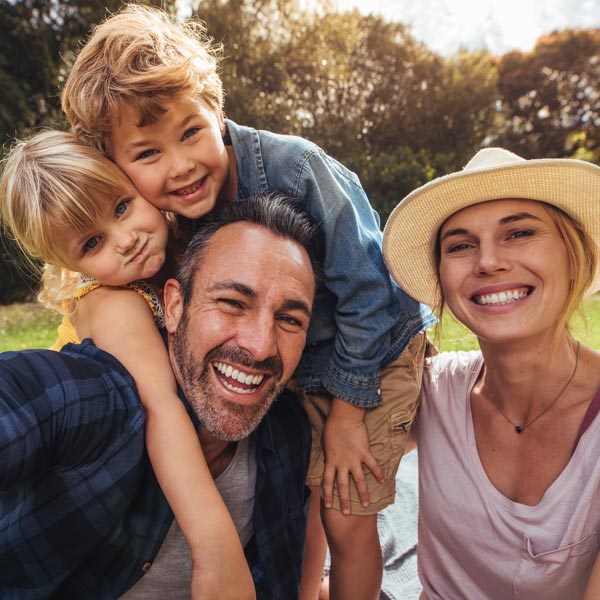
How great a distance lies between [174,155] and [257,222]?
1.50ft

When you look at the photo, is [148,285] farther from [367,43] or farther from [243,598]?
[367,43]

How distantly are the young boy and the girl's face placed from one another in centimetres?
12

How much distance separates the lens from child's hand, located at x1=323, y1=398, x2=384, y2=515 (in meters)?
2.55

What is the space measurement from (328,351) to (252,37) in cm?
1160

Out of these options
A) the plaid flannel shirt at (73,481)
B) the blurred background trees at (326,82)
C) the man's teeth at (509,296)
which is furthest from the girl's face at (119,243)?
the blurred background trees at (326,82)

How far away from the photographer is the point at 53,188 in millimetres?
2133

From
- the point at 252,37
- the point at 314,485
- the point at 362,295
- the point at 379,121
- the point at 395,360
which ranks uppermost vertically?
the point at 252,37

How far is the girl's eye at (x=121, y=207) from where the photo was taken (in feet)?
7.49

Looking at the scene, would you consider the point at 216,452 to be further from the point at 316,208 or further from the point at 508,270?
the point at 508,270

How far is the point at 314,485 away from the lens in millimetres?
2676

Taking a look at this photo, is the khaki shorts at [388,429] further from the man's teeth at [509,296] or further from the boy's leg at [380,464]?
the man's teeth at [509,296]

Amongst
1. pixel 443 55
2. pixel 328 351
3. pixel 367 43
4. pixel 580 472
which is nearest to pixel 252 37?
pixel 367 43

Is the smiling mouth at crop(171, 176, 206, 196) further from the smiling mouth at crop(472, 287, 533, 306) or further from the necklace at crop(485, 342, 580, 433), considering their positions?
the necklace at crop(485, 342, 580, 433)

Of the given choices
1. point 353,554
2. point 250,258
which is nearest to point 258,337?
point 250,258
